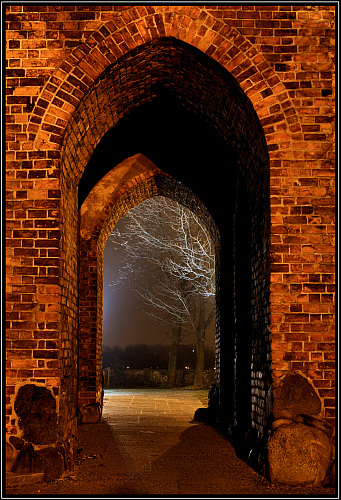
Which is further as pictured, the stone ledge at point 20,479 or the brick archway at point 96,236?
the brick archway at point 96,236

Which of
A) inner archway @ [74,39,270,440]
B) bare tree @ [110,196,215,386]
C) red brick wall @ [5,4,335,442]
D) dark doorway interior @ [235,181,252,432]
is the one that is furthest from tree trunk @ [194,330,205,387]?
red brick wall @ [5,4,335,442]

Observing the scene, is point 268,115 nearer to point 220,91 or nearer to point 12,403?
point 220,91

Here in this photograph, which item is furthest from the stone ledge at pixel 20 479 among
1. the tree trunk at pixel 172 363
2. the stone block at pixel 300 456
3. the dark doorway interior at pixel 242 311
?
the tree trunk at pixel 172 363

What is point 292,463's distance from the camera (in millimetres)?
5137

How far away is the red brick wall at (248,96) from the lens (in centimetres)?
539

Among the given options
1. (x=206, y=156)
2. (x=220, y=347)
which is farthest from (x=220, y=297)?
(x=206, y=156)

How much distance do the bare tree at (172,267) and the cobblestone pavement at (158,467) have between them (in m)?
11.5

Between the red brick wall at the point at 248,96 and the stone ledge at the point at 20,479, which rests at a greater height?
the red brick wall at the point at 248,96

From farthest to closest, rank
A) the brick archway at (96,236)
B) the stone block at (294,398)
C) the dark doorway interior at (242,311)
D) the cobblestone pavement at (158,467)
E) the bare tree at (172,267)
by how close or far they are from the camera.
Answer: the bare tree at (172,267) < the brick archway at (96,236) < the dark doorway interior at (242,311) < the stone block at (294,398) < the cobblestone pavement at (158,467)

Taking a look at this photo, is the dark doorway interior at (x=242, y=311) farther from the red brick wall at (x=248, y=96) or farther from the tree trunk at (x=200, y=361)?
the tree trunk at (x=200, y=361)

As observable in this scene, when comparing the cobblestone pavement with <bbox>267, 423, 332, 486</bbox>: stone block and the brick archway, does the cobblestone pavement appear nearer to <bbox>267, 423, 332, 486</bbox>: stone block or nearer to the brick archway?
<bbox>267, 423, 332, 486</bbox>: stone block

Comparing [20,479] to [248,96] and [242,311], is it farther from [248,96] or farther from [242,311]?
[248,96]

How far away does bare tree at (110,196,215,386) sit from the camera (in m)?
20.4

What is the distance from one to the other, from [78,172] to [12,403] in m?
2.77
